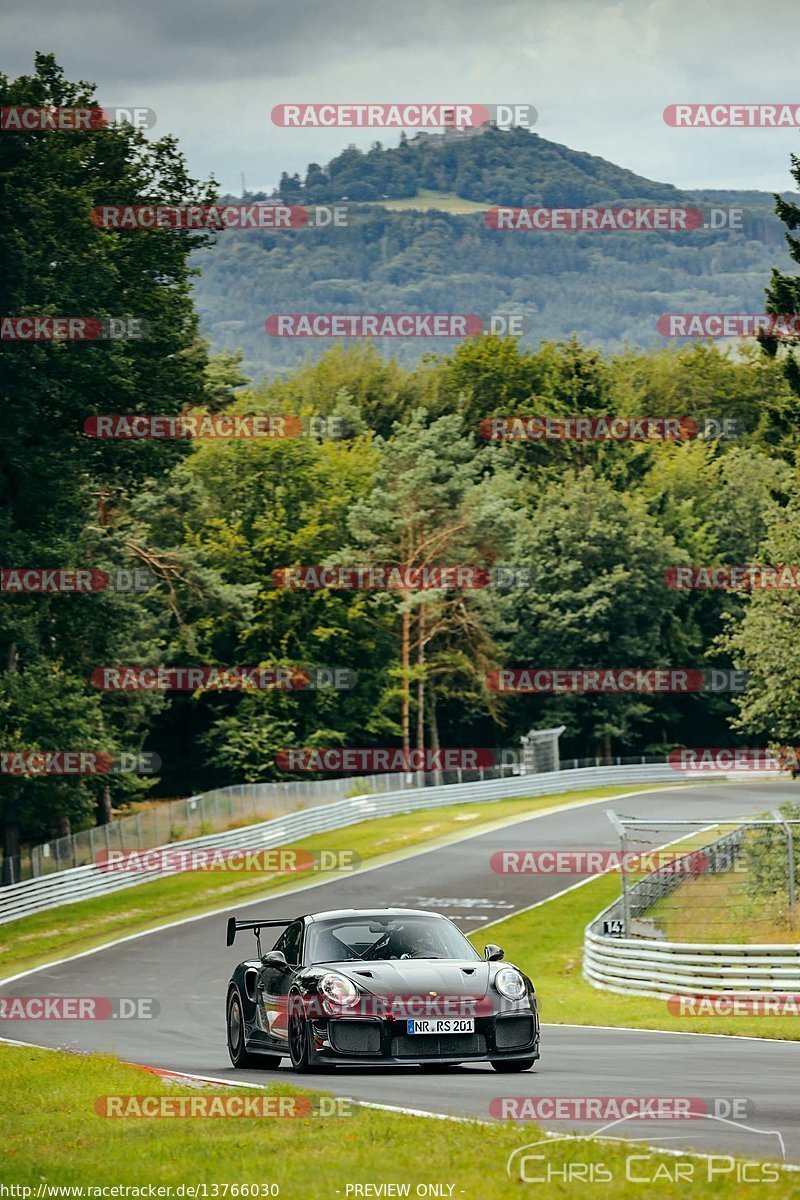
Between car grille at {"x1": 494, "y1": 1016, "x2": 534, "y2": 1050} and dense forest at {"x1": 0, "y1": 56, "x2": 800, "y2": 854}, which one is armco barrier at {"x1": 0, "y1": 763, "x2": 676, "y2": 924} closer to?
dense forest at {"x1": 0, "y1": 56, "x2": 800, "y2": 854}

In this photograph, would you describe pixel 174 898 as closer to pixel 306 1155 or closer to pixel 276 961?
pixel 276 961

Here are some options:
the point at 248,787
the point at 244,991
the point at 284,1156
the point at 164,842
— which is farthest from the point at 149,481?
the point at 284,1156

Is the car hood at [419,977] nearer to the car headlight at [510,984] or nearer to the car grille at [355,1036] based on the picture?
the car headlight at [510,984]

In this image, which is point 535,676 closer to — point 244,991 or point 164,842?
point 164,842

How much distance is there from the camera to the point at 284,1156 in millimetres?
9547

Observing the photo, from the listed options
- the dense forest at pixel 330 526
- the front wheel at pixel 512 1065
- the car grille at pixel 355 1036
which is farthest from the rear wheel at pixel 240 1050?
the dense forest at pixel 330 526

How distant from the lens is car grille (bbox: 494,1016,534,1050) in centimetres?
1366

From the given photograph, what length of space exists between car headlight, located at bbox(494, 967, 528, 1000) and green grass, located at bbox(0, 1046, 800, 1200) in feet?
7.28

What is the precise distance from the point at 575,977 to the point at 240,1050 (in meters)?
15.7

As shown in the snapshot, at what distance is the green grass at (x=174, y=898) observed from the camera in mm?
38344

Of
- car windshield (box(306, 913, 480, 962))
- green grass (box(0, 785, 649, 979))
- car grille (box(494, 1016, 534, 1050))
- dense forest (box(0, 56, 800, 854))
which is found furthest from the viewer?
dense forest (box(0, 56, 800, 854))

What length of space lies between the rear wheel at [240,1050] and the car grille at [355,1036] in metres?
2.01

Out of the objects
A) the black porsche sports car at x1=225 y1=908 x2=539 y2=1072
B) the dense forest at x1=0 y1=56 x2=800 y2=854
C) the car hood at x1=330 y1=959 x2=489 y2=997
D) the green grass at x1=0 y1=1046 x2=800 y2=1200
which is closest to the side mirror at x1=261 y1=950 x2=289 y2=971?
the black porsche sports car at x1=225 y1=908 x2=539 y2=1072

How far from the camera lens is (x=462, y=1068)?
48.4 feet
